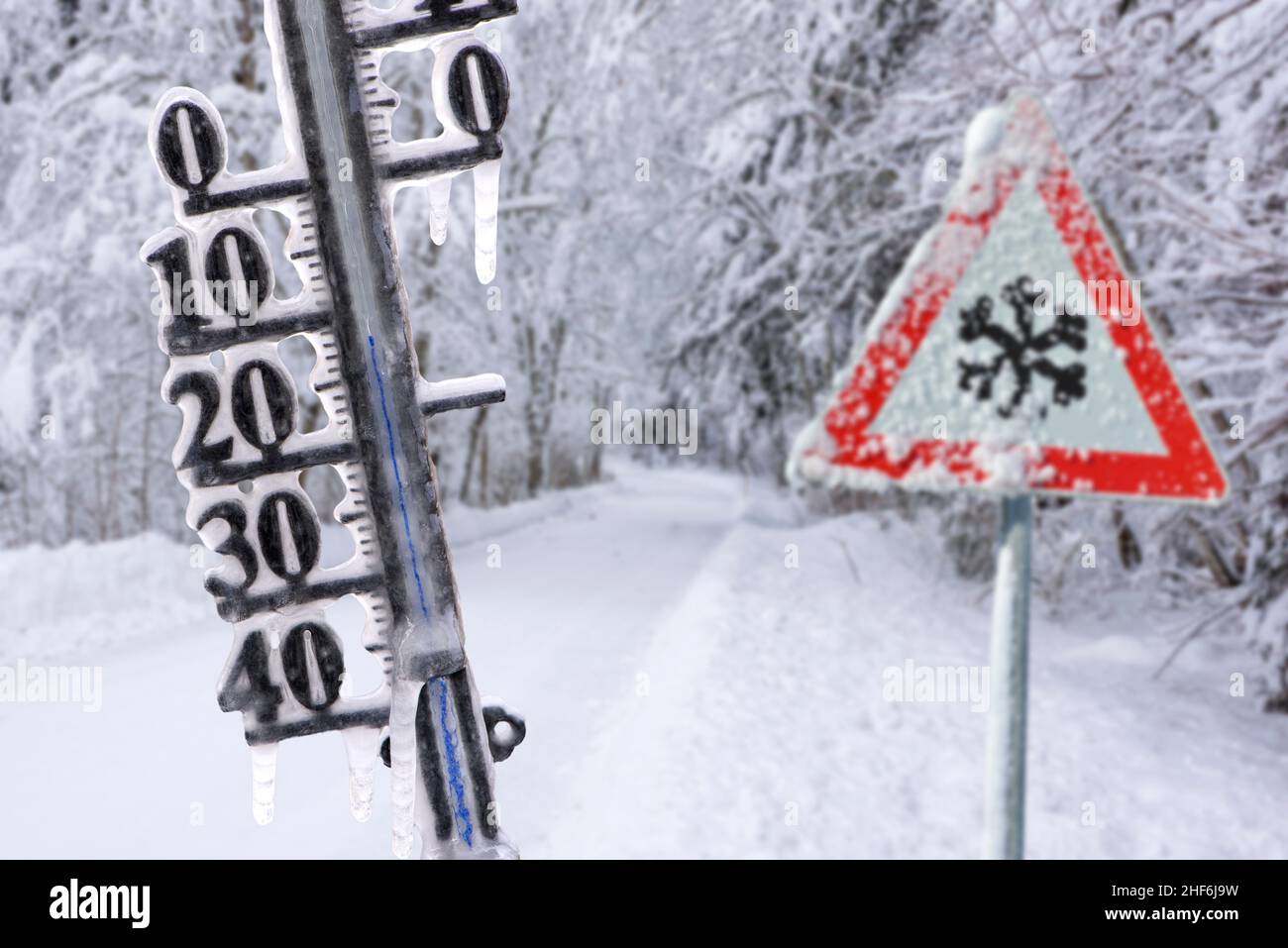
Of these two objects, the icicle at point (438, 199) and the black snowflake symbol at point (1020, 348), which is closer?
the icicle at point (438, 199)

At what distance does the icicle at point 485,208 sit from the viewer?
1.32 metres

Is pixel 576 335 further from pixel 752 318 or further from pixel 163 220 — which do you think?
pixel 163 220

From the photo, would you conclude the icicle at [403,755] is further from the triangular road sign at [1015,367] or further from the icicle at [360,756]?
the triangular road sign at [1015,367]

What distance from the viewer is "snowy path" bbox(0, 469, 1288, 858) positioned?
3695 millimetres

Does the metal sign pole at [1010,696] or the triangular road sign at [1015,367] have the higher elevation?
the triangular road sign at [1015,367]

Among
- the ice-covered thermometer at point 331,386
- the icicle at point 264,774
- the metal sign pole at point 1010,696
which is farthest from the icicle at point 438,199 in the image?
the metal sign pole at point 1010,696

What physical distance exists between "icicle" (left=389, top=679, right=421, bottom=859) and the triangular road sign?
0.99 m

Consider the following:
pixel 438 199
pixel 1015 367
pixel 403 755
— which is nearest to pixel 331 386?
pixel 438 199

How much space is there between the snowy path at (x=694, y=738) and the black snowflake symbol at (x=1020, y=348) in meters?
2.43

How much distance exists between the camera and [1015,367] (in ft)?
5.83

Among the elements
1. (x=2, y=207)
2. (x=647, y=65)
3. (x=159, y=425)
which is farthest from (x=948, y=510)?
(x=159, y=425)

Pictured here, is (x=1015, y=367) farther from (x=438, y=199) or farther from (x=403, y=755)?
(x=403, y=755)

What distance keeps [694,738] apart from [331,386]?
12.8 ft
